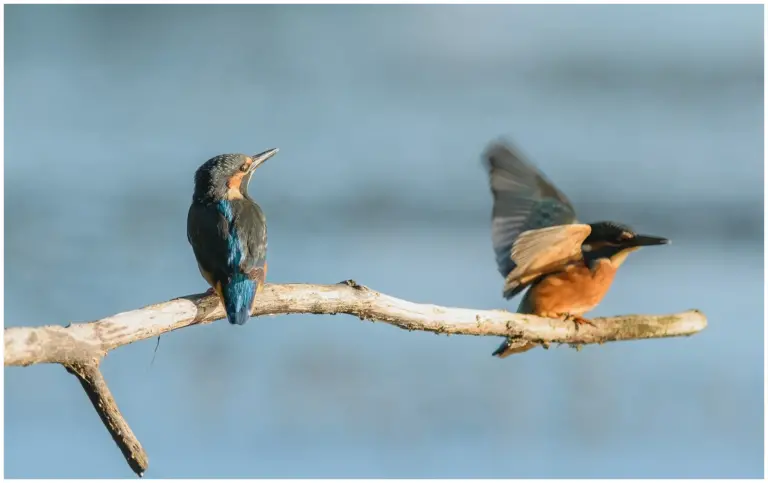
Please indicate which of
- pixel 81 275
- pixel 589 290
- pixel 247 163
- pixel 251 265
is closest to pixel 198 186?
pixel 247 163

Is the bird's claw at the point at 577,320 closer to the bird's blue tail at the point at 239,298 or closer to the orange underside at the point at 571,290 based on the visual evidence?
the orange underside at the point at 571,290

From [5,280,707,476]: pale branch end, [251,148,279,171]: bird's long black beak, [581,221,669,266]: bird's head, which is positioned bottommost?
[5,280,707,476]: pale branch end

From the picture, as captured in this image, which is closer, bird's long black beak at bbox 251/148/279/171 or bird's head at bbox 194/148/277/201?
bird's head at bbox 194/148/277/201

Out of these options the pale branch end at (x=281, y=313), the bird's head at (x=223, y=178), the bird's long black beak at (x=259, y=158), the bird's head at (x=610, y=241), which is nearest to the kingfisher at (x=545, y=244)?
the bird's head at (x=610, y=241)

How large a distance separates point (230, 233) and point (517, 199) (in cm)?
139

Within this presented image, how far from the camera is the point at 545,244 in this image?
159 inches

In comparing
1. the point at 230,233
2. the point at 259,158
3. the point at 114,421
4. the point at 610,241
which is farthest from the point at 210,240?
the point at 610,241

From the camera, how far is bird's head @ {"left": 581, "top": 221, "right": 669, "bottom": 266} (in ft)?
13.1

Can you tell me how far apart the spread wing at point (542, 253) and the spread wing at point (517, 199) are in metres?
0.07

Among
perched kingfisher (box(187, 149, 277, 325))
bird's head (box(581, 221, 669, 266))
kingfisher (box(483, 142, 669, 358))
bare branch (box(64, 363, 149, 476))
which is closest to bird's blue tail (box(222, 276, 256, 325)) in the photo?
perched kingfisher (box(187, 149, 277, 325))

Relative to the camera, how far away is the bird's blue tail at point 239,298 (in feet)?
10.0

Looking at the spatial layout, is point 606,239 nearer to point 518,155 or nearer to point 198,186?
point 518,155

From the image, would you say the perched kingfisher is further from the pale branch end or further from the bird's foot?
the bird's foot

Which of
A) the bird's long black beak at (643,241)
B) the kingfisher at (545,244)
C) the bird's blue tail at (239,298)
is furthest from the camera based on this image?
the kingfisher at (545,244)
